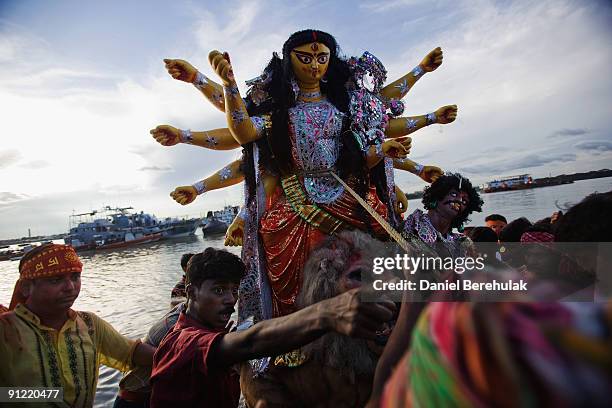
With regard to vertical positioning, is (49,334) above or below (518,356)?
below

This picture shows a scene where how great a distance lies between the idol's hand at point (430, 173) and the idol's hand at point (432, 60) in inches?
38.8

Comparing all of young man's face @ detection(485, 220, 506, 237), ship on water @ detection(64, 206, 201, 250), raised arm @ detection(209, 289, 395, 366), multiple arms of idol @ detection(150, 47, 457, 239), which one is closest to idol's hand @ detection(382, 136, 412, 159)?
multiple arms of idol @ detection(150, 47, 457, 239)

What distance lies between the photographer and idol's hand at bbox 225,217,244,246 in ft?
11.5

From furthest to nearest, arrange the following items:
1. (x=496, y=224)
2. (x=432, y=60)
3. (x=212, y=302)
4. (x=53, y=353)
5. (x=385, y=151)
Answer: (x=496, y=224) → (x=432, y=60) → (x=385, y=151) → (x=53, y=353) → (x=212, y=302)

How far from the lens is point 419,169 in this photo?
4238 mm

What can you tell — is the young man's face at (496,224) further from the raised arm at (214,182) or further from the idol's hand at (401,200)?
the raised arm at (214,182)

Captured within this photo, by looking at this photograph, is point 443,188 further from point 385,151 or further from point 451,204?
point 385,151

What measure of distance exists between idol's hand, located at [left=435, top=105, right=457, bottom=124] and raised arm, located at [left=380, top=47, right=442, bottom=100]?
39cm

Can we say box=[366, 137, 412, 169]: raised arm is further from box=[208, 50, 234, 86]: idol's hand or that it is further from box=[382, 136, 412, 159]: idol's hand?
box=[208, 50, 234, 86]: idol's hand

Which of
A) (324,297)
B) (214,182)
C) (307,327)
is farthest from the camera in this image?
(214,182)

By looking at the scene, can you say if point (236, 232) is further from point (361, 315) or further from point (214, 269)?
point (361, 315)

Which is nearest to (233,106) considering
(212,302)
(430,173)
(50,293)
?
(212,302)

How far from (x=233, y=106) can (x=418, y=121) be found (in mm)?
1819

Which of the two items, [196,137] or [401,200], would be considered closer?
[196,137]
